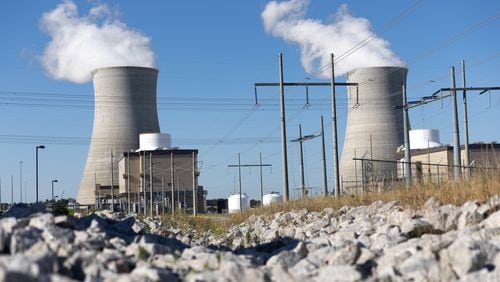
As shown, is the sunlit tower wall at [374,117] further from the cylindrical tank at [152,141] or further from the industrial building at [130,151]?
the cylindrical tank at [152,141]

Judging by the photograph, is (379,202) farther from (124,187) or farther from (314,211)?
(124,187)

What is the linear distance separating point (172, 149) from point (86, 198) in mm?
8204

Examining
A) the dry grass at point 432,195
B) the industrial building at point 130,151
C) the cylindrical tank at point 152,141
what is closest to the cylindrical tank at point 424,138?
the industrial building at point 130,151

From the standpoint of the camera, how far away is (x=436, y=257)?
4.87 meters

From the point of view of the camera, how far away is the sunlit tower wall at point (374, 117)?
120ft

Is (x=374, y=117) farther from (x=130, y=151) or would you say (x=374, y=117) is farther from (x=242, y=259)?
(x=242, y=259)

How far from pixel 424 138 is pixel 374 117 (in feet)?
38.2

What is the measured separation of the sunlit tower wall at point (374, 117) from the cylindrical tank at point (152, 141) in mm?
14283

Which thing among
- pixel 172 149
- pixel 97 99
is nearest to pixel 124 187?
pixel 172 149

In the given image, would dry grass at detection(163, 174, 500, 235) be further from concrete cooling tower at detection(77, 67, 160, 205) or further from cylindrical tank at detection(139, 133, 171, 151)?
cylindrical tank at detection(139, 133, 171, 151)

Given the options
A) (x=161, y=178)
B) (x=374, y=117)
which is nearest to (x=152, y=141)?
(x=161, y=178)

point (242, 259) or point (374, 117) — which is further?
point (374, 117)

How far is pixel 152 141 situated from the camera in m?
49.9

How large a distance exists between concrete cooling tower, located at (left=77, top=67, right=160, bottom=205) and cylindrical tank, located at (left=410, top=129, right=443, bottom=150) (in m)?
17.3
